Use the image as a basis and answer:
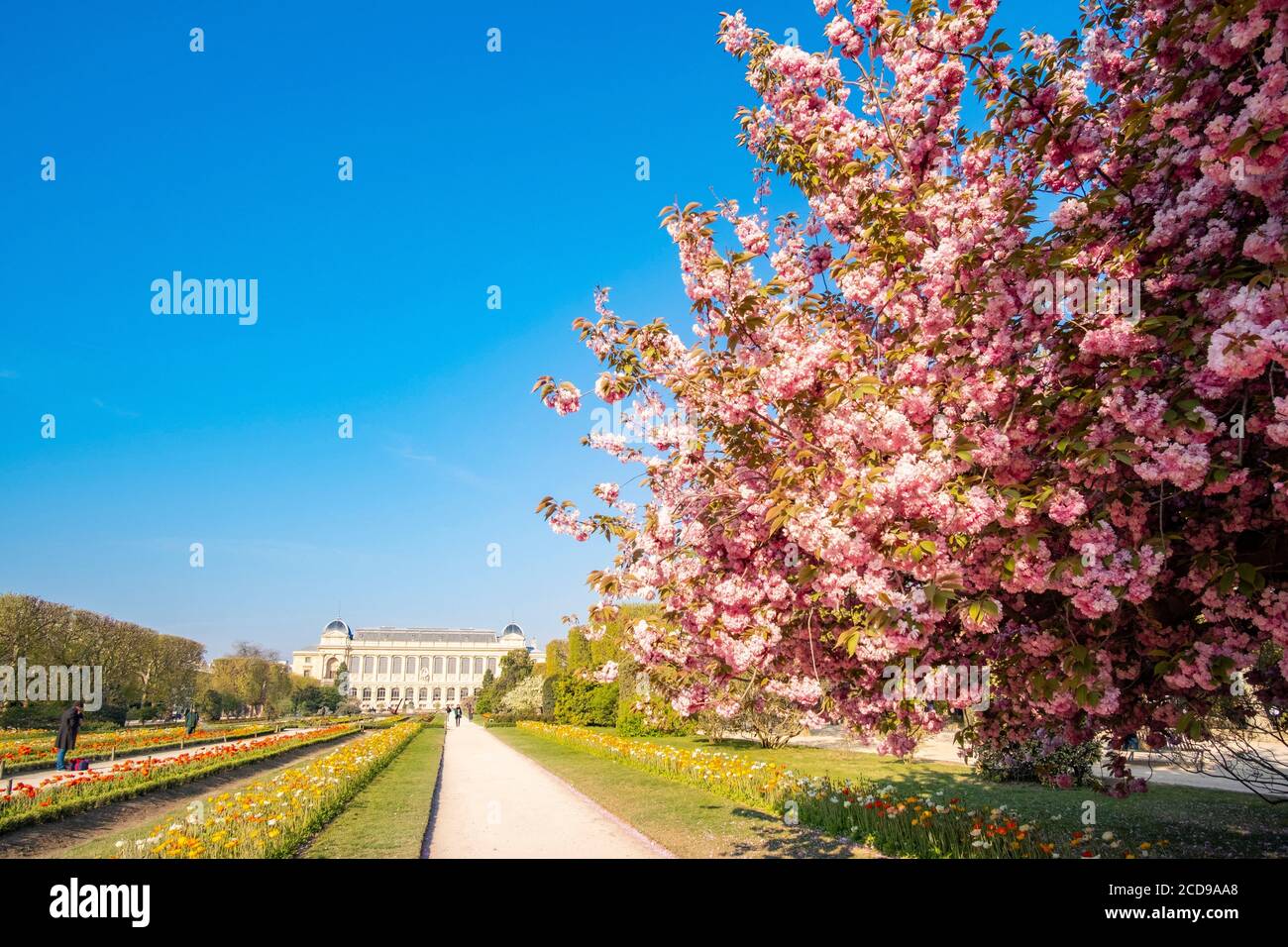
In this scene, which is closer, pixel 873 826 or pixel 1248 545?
pixel 1248 545

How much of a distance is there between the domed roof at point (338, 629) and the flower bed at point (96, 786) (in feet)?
375

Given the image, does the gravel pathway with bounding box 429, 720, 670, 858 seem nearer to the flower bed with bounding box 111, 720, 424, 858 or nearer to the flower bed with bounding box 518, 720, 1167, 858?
the flower bed with bounding box 111, 720, 424, 858

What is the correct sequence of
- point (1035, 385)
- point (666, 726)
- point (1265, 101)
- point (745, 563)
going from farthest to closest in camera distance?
point (666, 726), point (745, 563), point (1035, 385), point (1265, 101)

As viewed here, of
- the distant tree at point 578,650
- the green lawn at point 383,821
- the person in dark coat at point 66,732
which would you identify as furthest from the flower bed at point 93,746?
the distant tree at point 578,650

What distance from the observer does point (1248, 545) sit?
3811 millimetres

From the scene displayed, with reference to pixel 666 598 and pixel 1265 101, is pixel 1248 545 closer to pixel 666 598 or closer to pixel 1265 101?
pixel 1265 101

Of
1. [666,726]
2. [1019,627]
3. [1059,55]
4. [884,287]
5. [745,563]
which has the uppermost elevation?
[1059,55]

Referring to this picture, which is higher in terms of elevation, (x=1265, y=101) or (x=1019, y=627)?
(x=1265, y=101)

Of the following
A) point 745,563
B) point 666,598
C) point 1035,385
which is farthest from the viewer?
point 666,598

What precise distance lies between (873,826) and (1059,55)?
8215 mm

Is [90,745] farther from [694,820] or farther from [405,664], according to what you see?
[405,664]

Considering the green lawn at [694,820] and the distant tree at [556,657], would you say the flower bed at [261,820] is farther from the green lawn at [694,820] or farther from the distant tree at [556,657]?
the distant tree at [556,657]

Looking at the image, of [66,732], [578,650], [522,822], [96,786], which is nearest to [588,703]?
[578,650]
